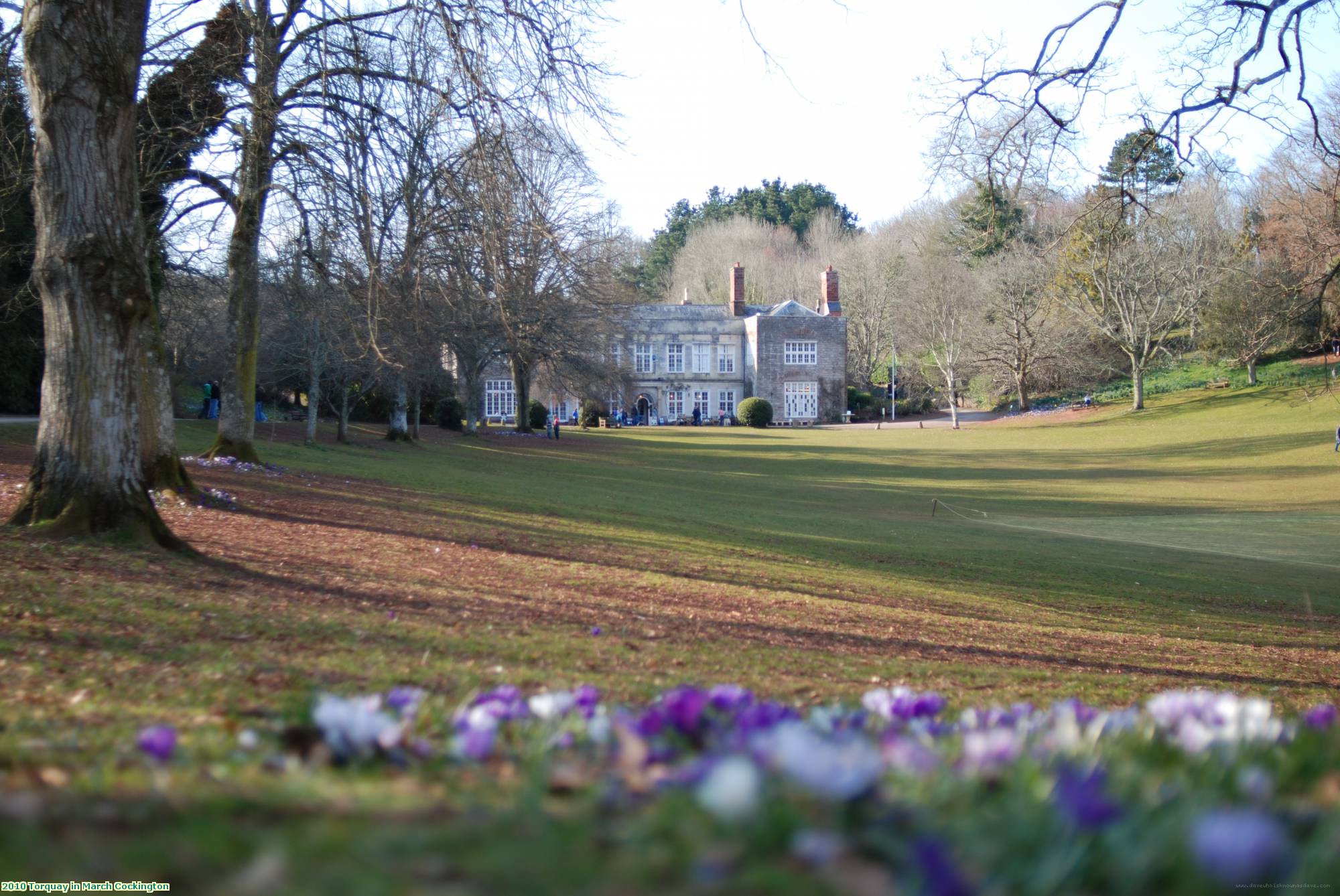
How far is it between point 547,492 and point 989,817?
20389 millimetres

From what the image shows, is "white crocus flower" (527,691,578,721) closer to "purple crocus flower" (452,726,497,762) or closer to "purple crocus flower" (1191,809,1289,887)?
"purple crocus flower" (452,726,497,762)

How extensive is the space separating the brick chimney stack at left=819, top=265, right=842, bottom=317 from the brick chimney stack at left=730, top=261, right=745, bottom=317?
6899 millimetres

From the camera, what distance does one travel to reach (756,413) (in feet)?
254

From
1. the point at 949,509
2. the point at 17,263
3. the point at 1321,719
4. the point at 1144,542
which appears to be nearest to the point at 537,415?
the point at 949,509

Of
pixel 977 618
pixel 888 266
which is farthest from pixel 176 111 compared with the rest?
pixel 888 266

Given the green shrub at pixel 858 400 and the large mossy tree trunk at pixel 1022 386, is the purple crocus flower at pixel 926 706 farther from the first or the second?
the green shrub at pixel 858 400

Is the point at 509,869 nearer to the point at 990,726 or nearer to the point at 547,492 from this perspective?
the point at 990,726

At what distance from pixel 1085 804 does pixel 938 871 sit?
10.6 inches

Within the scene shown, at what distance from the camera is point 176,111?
1678cm

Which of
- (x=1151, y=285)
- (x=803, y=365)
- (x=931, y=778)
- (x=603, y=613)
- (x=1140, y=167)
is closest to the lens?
(x=931, y=778)

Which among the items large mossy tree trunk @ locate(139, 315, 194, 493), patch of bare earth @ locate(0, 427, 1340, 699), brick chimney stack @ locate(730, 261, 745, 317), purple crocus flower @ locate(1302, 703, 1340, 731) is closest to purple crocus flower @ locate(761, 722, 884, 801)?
purple crocus flower @ locate(1302, 703, 1340, 731)

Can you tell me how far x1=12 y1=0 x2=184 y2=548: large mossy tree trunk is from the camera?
823 cm

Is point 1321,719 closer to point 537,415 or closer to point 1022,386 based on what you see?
point 537,415

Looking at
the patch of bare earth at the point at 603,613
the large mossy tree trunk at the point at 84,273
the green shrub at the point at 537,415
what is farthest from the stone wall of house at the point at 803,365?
the large mossy tree trunk at the point at 84,273
